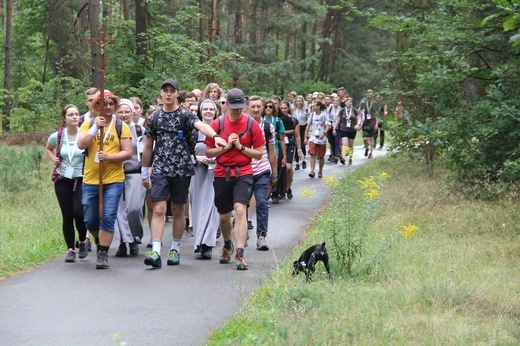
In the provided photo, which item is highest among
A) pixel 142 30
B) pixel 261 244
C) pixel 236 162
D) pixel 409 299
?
pixel 142 30

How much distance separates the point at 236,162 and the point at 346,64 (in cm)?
4405

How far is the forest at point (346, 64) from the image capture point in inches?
484

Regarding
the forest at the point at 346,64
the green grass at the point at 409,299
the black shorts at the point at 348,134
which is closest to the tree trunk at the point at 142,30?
the forest at the point at 346,64

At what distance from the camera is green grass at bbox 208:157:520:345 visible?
6.39 m

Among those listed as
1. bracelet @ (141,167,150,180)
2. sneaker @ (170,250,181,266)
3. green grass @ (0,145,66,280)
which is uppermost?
bracelet @ (141,167,150,180)

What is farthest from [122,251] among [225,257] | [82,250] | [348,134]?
[348,134]

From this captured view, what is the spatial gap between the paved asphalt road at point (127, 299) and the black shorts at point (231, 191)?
2.47 ft

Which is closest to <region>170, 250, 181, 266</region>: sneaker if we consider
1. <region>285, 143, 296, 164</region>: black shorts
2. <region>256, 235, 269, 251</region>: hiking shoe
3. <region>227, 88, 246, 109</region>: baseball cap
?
<region>256, 235, 269, 251</region>: hiking shoe

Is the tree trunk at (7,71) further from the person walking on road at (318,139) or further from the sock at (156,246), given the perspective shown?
the sock at (156,246)

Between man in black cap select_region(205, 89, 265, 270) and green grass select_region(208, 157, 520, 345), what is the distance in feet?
2.61

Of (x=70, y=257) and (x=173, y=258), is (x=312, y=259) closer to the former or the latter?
(x=173, y=258)

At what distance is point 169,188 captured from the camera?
1006cm

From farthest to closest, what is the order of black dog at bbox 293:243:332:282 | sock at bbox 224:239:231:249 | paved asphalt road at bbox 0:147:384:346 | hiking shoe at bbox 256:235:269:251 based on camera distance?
1. hiking shoe at bbox 256:235:269:251
2. sock at bbox 224:239:231:249
3. black dog at bbox 293:243:332:282
4. paved asphalt road at bbox 0:147:384:346

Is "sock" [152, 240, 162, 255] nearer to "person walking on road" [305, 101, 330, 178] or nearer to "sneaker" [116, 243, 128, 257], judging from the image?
"sneaker" [116, 243, 128, 257]
